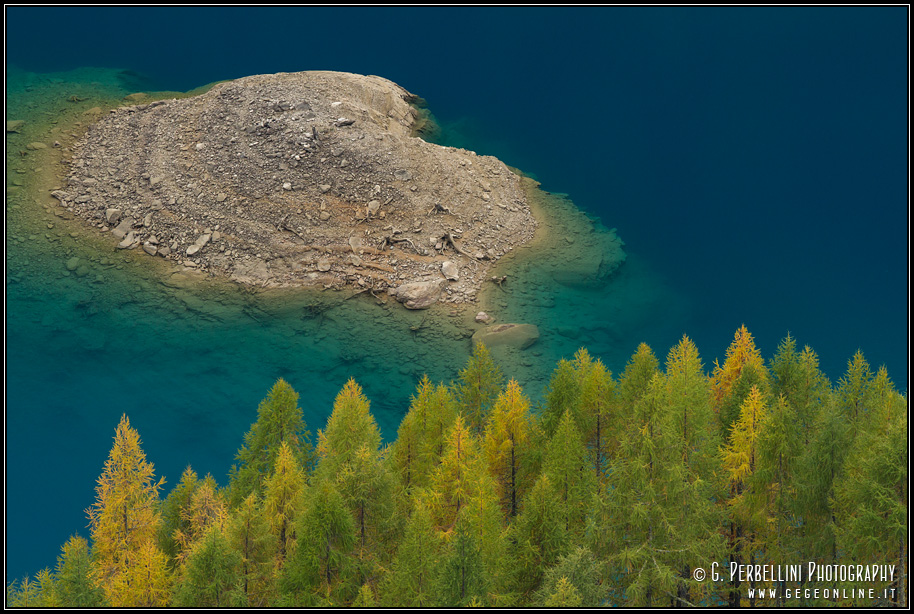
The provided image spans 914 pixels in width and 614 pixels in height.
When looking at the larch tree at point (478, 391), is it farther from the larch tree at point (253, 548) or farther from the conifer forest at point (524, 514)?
the larch tree at point (253, 548)

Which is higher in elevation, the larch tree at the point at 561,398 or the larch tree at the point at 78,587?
the larch tree at the point at 561,398

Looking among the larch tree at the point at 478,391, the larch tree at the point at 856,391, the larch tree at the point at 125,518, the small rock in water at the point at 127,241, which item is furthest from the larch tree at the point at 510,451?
the small rock in water at the point at 127,241

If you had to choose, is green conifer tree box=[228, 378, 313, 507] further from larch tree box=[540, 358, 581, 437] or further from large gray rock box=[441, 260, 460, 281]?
large gray rock box=[441, 260, 460, 281]

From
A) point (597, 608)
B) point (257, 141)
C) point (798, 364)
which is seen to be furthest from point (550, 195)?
point (597, 608)

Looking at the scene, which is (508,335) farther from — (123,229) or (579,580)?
(579,580)

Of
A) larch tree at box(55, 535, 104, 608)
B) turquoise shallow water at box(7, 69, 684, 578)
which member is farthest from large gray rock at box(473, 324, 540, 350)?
larch tree at box(55, 535, 104, 608)

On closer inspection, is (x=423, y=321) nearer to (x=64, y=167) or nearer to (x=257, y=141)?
(x=257, y=141)
